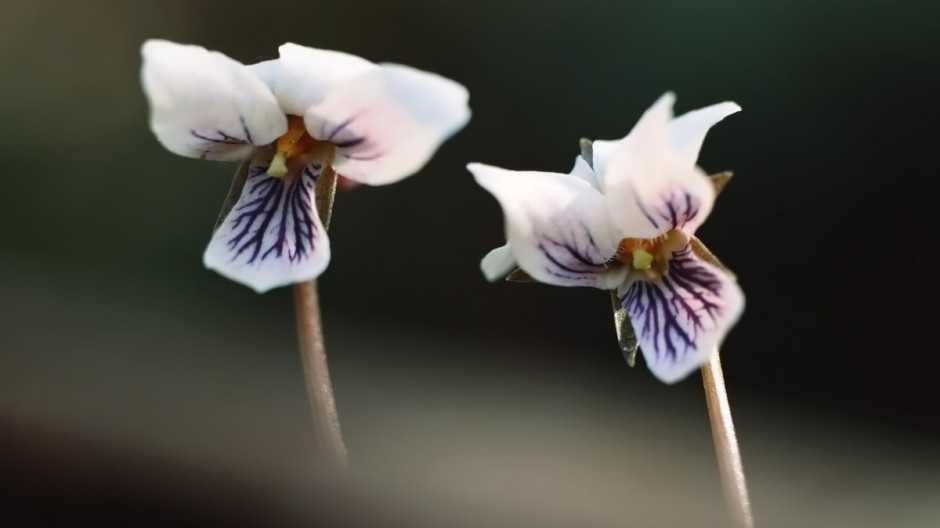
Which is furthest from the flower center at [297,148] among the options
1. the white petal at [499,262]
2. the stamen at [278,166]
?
the white petal at [499,262]

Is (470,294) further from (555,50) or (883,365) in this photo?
(883,365)

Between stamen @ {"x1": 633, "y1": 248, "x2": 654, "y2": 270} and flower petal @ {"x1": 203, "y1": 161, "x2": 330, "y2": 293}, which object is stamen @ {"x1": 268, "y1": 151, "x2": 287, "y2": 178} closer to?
flower petal @ {"x1": 203, "y1": 161, "x2": 330, "y2": 293}

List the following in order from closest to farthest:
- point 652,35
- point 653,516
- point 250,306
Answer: point 653,516 → point 652,35 → point 250,306

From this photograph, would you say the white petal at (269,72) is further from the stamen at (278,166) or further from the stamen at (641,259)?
the stamen at (641,259)

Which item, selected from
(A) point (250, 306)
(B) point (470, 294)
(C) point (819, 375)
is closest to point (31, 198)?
(A) point (250, 306)

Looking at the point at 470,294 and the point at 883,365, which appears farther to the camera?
the point at 470,294
